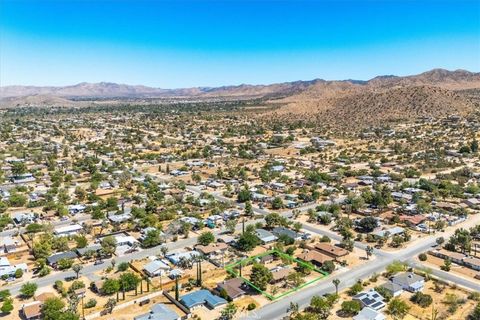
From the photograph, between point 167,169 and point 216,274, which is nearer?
point 216,274

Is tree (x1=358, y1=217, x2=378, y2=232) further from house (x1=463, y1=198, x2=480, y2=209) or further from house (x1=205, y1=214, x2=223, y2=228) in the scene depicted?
house (x1=463, y1=198, x2=480, y2=209)

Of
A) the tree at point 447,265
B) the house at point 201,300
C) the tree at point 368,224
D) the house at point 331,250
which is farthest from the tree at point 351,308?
the tree at point 368,224

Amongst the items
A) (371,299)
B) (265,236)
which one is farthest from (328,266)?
(265,236)

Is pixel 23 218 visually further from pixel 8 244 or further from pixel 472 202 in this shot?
pixel 472 202

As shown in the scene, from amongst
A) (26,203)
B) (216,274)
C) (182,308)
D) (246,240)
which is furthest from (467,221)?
(26,203)

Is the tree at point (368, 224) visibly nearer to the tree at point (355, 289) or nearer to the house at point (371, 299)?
the tree at point (355, 289)

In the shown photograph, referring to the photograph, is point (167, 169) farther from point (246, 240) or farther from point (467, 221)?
point (467, 221)

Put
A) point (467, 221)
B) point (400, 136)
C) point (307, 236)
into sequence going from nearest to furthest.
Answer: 1. point (307, 236)
2. point (467, 221)
3. point (400, 136)
